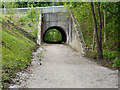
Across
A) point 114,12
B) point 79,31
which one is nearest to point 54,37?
point 79,31

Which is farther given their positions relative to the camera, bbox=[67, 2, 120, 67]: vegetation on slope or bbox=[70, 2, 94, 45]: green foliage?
bbox=[70, 2, 94, 45]: green foliage

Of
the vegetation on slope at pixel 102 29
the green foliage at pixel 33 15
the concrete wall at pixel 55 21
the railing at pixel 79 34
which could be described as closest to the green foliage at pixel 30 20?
the green foliage at pixel 33 15

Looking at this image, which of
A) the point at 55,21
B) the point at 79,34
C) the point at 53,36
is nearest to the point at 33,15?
the point at 55,21

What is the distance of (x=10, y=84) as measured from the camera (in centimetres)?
446

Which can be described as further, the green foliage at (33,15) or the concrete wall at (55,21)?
the concrete wall at (55,21)

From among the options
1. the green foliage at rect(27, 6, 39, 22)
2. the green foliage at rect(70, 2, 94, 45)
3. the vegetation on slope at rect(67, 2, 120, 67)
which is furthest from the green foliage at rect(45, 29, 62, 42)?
the green foliage at rect(70, 2, 94, 45)

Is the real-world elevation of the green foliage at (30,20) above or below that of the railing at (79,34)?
above

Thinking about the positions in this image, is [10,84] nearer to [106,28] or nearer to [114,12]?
[114,12]

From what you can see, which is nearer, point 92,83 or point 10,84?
point 10,84

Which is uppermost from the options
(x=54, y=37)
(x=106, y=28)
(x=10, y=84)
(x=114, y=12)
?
(x=114, y=12)

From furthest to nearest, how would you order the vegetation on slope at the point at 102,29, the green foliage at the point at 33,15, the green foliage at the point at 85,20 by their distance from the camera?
the green foliage at the point at 33,15
the green foliage at the point at 85,20
the vegetation on slope at the point at 102,29

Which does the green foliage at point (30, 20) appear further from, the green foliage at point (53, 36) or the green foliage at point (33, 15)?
the green foliage at point (53, 36)

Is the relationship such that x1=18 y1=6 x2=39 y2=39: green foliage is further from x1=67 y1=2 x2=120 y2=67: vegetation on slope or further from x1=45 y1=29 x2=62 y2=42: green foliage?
x1=45 y1=29 x2=62 y2=42: green foliage

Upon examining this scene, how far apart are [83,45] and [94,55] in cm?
211
